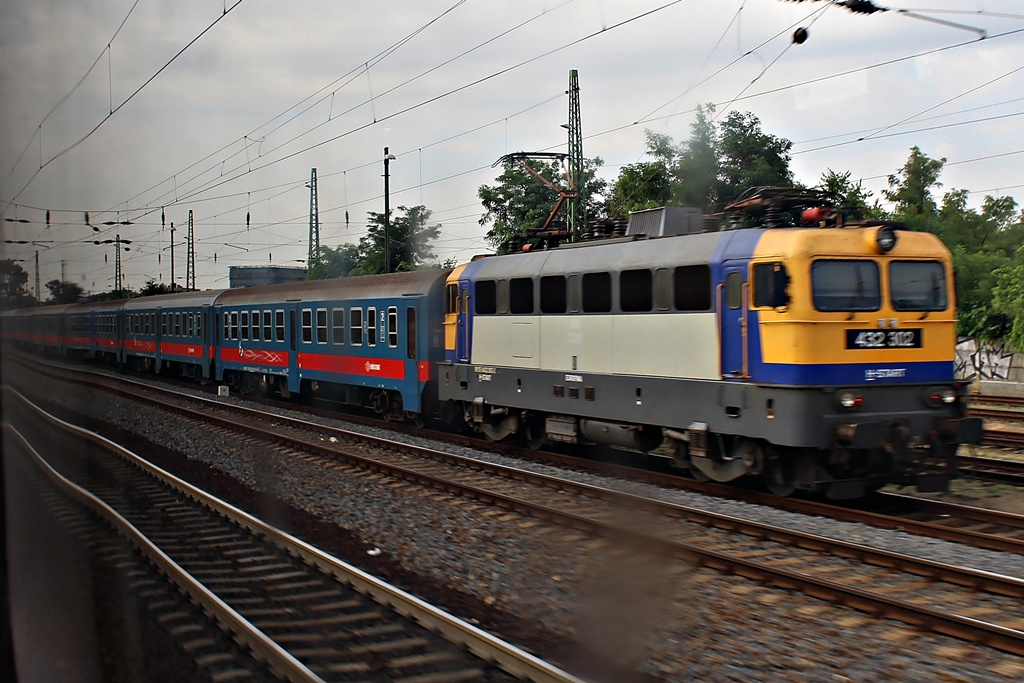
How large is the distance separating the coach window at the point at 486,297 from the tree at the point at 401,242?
28.3 ft

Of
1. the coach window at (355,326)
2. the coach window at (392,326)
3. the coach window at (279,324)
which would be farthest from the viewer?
the coach window at (279,324)

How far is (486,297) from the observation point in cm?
1500

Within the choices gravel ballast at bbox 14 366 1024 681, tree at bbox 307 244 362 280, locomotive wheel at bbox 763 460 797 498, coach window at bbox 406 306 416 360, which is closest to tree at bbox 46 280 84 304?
gravel ballast at bbox 14 366 1024 681

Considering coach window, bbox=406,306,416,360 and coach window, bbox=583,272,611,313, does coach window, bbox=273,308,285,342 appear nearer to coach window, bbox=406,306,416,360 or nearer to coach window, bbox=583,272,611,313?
coach window, bbox=406,306,416,360

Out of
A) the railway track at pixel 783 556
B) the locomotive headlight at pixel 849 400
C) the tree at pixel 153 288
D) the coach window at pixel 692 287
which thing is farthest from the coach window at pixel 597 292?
the tree at pixel 153 288

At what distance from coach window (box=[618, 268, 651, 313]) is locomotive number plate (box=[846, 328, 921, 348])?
2.67 metres

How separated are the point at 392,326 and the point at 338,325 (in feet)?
9.35

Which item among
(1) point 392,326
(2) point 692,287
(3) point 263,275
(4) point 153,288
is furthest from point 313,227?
(4) point 153,288

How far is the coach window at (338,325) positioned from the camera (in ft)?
67.1

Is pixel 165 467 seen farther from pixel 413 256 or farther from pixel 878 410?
pixel 413 256

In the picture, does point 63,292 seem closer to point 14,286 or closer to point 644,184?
point 14,286

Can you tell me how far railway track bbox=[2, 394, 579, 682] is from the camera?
5.57 meters

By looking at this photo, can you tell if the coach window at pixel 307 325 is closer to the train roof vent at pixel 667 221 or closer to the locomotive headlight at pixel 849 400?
the train roof vent at pixel 667 221

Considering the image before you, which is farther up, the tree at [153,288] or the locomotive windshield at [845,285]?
the tree at [153,288]
